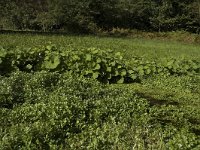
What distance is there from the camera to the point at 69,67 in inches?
424

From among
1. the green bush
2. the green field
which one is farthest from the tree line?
the green bush

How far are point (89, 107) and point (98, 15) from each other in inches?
1225

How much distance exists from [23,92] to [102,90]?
156 centimetres

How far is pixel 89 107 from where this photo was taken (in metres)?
7.39

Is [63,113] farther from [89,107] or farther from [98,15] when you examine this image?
[98,15]

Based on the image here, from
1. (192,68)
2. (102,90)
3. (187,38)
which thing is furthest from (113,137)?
(187,38)

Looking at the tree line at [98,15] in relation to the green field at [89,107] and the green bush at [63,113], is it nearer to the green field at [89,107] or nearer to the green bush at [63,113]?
the green field at [89,107]

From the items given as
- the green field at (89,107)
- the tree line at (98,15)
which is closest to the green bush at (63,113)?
the green field at (89,107)

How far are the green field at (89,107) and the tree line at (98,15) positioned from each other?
22688 millimetres

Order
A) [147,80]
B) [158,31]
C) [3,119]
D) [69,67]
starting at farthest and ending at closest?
[158,31] → [147,80] → [69,67] → [3,119]

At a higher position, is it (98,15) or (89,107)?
(89,107)

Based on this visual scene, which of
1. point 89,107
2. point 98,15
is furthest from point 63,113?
point 98,15

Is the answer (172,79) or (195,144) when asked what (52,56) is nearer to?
(172,79)

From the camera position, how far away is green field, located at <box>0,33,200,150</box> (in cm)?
609
